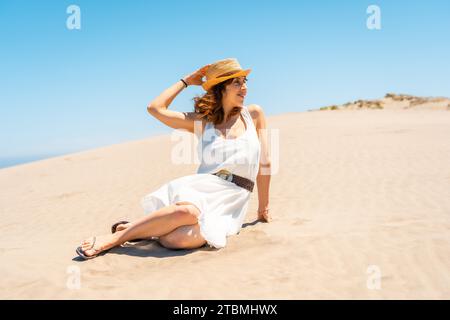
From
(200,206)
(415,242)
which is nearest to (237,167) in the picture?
(200,206)

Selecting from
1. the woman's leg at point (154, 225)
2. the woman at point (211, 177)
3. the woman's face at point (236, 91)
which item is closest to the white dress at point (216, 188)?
the woman at point (211, 177)

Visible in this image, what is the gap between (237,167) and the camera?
4184 millimetres

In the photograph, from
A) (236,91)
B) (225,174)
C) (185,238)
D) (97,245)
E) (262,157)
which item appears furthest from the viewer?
(262,157)

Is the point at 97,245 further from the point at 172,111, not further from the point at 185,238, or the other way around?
the point at 172,111

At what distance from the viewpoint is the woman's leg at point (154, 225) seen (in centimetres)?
366

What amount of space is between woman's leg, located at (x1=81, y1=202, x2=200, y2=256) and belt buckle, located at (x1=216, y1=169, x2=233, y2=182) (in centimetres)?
54

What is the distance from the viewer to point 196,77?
4445 millimetres

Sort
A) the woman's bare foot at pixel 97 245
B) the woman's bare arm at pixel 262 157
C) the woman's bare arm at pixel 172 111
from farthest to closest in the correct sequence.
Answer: the woman's bare arm at pixel 262 157 < the woman's bare arm at pixel 172 111 < the woman's bare foot at pixel 97 245

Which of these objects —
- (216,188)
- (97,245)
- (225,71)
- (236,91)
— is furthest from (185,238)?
(225,71)

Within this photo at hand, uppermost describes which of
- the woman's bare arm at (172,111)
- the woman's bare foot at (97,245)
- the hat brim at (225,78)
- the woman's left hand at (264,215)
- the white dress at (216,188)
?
the hat brim at (225,78)

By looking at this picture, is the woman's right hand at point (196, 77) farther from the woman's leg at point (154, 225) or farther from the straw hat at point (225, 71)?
the woman's leg at point (154, 225)

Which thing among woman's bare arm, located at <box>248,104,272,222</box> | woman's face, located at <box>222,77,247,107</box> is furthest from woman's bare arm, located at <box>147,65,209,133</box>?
woman's bare arm, located at <box>248,104,272,222</box>

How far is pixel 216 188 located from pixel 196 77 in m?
1.22
